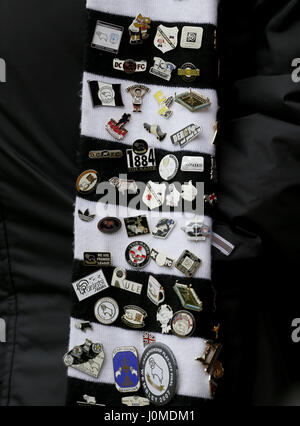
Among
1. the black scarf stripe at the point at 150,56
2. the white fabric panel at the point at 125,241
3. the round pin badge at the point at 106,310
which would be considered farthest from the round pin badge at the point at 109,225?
the black scarf stripe at the point at 150,56

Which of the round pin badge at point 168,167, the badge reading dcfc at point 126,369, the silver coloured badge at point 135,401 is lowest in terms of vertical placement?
the silver coloured badge at point 135,401

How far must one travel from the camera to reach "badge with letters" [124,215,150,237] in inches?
30.9

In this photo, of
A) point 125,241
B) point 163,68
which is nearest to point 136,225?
point 125,241

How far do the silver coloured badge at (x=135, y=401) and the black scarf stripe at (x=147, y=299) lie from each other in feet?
0.35

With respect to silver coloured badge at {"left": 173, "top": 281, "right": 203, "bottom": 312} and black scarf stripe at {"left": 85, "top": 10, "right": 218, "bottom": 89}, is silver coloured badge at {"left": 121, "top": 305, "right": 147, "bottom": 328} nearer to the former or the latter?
silver coloured badge at {"left": 173, "top": 281, "right": 203, "bottom": 312}

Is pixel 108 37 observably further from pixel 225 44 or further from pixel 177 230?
pixel 177 230

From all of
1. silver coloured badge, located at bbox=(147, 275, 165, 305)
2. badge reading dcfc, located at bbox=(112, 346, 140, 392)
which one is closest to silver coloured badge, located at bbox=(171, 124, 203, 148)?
silver coloured badge, located at bbox=(147, 275, 165, 305)

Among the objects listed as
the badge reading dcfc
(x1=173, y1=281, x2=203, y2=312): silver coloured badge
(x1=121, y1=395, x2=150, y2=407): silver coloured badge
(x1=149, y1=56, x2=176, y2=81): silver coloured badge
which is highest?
(x1=149, y1=56, x2=176, y2=81): silver coloured badge

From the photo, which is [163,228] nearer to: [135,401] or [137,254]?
[137,254]

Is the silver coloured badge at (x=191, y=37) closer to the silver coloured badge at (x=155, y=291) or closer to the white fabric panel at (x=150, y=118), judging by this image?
the white fabric panel at (x=150, y=118)

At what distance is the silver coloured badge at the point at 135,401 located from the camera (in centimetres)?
78

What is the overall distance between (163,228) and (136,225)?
44 millimetres

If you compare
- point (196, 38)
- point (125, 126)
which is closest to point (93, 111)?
point (125, 126)

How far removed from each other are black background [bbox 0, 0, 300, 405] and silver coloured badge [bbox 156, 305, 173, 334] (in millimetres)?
86
